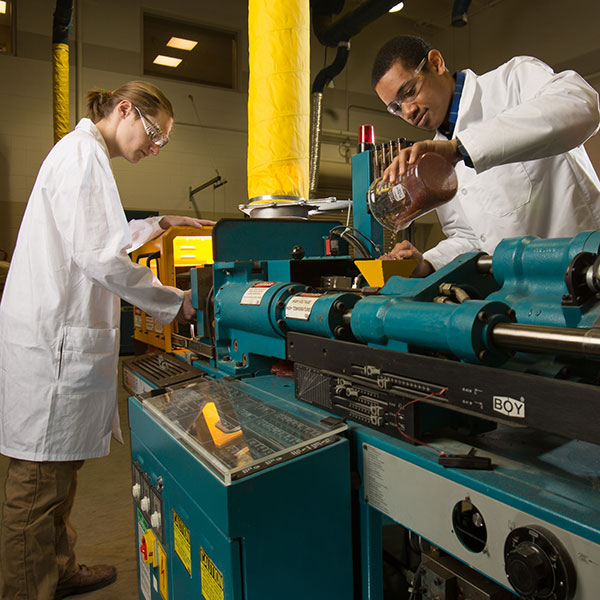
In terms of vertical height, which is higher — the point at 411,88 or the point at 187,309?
the point at 411,88

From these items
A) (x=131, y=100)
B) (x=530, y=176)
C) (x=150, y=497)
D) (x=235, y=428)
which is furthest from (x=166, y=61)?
(x=235, y=428)

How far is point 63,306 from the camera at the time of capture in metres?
1.35

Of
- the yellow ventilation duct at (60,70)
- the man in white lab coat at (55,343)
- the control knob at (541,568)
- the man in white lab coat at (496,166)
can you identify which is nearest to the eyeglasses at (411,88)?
the man in white lab coat at (496,166)

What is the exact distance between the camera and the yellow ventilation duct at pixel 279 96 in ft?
6.77

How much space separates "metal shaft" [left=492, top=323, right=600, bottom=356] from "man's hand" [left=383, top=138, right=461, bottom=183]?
0.43m

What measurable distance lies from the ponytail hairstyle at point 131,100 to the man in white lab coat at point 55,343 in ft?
0.73

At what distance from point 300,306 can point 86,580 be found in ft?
4.96

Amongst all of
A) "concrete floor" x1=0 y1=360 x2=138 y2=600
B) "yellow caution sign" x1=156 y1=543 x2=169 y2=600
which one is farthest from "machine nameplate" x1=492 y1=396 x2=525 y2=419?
"concrete floor" x1=0 y1=360 x2=138 y2=600

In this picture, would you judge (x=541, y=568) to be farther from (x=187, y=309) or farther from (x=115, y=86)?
(x=115, y=86)

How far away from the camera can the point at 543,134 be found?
1.01 metres

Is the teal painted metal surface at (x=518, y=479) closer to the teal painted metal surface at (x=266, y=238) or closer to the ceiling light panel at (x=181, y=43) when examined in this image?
the teal painted metal surface at (x=266, y=238)

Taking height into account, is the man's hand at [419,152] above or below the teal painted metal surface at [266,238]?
above

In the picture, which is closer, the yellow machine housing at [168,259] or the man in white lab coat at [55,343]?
the man in white lab coat at [55,343]

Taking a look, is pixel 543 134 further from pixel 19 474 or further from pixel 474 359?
pixel 19 474
